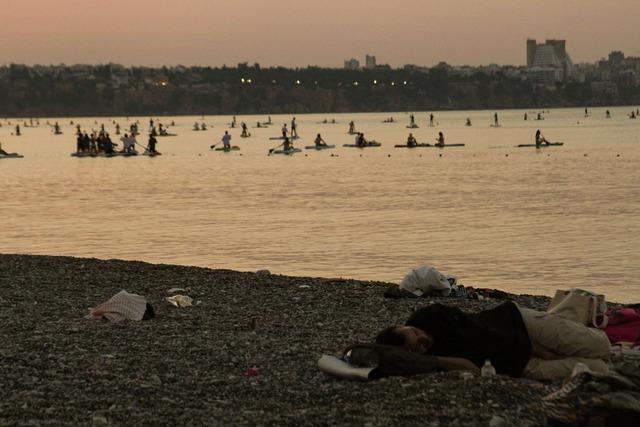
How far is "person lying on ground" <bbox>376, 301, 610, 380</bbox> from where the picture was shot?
383 inches

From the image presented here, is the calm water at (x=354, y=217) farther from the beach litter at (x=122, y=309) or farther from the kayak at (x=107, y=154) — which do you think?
the beach litter at (x=122, y=309)

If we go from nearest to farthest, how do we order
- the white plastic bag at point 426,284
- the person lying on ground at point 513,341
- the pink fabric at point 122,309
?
the person lying on ground at point 513,341
the pink fabric at point 122,309
the white plastic bag at point 426,284

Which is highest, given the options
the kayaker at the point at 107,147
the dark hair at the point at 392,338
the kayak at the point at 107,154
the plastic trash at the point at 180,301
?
the dark hair at the point at 392,338

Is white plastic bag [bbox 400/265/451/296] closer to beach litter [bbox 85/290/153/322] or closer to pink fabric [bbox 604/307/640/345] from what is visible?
beach litter [bbox 85/290/153/322]

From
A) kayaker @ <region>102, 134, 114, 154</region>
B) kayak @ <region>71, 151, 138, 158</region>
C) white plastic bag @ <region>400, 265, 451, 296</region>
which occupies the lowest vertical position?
kayak @ <region>71, 151, 138, 158</region>

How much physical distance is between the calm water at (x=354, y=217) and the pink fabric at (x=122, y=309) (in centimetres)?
849

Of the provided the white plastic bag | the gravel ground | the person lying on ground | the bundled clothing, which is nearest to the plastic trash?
the gravel ground

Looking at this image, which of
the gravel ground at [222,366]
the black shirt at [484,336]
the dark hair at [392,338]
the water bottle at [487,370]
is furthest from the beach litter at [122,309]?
the water bottle at [487,370]

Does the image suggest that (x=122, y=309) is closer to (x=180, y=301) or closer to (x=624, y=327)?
(x=180, y=301)

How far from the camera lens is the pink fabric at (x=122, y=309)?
534 inches

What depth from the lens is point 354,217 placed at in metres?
37.4

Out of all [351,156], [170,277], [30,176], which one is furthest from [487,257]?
[351,156]

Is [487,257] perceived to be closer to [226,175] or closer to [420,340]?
[420,340]

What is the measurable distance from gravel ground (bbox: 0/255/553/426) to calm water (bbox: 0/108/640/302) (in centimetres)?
679
